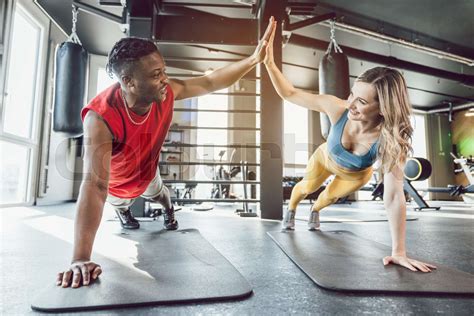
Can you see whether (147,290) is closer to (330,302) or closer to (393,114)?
(330,302)

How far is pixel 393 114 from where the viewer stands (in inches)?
49.1

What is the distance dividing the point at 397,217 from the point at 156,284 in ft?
3.03

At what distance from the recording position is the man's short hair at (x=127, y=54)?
3.80 feet

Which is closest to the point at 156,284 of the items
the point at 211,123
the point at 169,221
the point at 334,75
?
the point at 169,221

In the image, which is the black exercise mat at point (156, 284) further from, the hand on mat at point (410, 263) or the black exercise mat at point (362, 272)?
the hand on mat at point (410, 263)

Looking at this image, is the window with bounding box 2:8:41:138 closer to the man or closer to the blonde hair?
the man

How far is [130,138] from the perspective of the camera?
4.20 feet

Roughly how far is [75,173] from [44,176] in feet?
4.00

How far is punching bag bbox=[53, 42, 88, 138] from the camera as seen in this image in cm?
201

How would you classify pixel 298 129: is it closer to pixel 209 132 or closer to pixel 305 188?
pixel 209 132

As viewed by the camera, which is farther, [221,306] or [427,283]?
[427,283]

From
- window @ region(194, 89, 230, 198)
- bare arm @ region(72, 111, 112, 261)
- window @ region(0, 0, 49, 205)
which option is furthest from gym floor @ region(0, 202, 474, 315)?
window @ region(194, 89, 230, 198)

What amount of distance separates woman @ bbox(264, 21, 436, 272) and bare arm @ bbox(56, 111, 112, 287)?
0.94m

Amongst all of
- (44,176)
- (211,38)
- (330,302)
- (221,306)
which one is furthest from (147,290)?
(44,176)
